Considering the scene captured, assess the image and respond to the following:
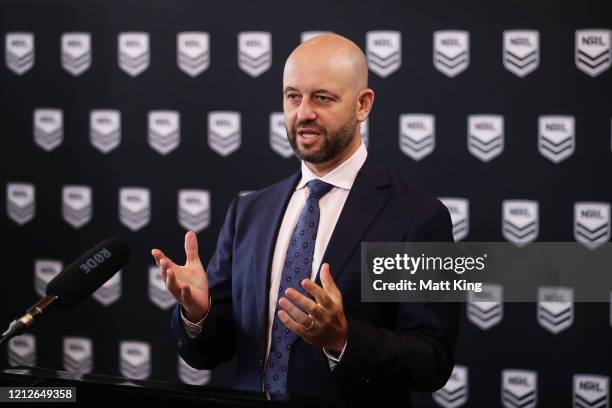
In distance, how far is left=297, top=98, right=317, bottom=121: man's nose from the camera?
6.28ft

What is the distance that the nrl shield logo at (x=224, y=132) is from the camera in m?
3.33

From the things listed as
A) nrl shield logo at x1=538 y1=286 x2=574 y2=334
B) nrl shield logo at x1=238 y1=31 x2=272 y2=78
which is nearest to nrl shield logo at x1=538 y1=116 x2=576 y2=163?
nrl shield logo at x1=538 y1=286 x2=574 y2=334

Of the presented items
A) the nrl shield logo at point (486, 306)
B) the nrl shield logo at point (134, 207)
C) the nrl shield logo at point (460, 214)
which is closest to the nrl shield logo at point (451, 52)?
the nrl shield logo at point (460, 214)

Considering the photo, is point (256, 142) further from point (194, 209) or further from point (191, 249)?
point (191, 249)

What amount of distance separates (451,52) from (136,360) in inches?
74.4

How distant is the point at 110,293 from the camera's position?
3547 millimetres

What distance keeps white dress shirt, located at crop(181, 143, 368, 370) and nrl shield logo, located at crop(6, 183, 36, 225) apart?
1.94 m

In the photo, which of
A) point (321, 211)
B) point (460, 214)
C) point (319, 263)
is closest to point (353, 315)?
point (319, 263)

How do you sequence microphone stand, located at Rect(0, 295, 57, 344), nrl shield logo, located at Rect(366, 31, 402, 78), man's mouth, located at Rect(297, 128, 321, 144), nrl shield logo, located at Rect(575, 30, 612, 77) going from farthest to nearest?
nrl shield logo, located at Rect(366, 31, 402, 78)
nrl shield logo, located at Rect(575, 30, 612, 77)
man's mouth, located at Rect(297, 128, 321, 144)
microphone stand, located at Rect(0, 295, 57, 344)

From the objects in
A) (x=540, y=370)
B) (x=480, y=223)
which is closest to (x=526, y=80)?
(x=480, y=223)

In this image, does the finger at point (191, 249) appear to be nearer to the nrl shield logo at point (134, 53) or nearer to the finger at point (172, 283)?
the finger at point (172, 283)

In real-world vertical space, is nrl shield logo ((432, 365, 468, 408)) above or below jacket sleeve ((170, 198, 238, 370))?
below

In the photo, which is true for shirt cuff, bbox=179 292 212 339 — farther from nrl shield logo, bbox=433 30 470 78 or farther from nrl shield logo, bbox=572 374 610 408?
nrl shield logo, bbox=572 374 610 408

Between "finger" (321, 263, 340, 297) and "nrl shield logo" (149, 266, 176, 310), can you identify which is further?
"nrl shield logo" (149, 266, 176, 310)
